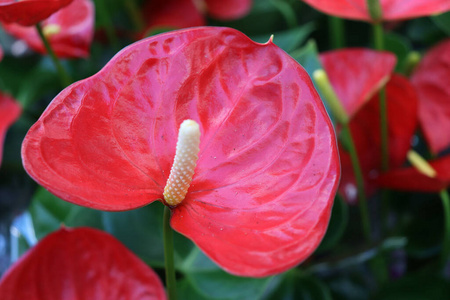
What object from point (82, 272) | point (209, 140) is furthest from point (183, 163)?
point (82, 272)

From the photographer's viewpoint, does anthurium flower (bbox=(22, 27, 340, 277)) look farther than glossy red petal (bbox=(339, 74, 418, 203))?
No

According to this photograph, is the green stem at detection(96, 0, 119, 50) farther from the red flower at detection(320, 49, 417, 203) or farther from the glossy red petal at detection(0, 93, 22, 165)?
the red flower at detection(320, 49, 417, 203)

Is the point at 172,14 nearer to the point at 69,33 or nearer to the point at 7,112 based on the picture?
the point at 69,33

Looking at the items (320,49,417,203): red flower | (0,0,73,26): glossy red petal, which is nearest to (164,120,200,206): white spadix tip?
(0,0,73,26): glossy red petal

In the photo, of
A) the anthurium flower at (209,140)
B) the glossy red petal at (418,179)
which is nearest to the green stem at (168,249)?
the anthurium flower at (209,140)

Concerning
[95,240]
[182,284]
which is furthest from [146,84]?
[182,284]

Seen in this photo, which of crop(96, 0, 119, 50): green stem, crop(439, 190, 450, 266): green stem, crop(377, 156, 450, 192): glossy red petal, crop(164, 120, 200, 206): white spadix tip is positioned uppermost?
crop(164, 120, 200, 206): white spadix tip
